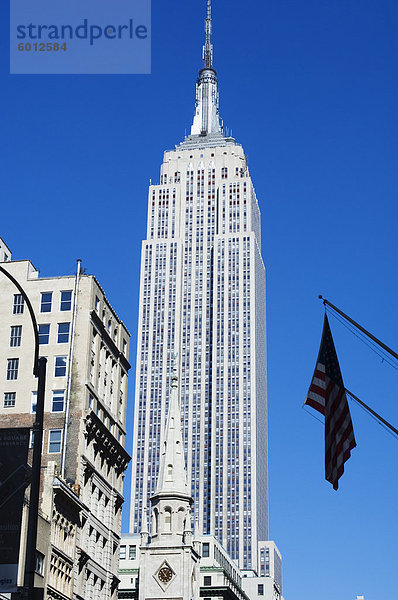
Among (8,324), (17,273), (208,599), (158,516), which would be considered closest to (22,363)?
(8,324)

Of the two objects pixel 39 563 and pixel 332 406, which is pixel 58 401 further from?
pixel 332 406

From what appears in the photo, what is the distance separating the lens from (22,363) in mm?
73500

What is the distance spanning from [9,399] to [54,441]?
14.8ft

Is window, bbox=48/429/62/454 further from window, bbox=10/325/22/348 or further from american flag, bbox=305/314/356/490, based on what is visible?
american flag, bbox=305/314/356/490

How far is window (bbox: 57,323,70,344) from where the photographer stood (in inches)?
2975

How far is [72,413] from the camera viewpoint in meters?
72.6

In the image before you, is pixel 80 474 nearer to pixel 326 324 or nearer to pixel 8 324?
pixel 8 324

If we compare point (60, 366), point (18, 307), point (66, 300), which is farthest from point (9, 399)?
point (66, 300)

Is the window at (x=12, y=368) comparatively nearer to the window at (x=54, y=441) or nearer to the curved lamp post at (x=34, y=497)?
the window at (x=54, y=441)

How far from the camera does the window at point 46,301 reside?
77125mm

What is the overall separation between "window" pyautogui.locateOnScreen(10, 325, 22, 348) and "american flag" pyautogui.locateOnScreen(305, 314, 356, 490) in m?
40.1

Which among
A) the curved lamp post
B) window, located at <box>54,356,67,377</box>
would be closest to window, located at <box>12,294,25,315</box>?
window, located at <box>54,356,67,377</box>

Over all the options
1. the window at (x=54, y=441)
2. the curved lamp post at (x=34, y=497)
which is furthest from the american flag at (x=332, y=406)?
the window at (x=54, y=441)

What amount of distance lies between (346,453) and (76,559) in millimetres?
38524
